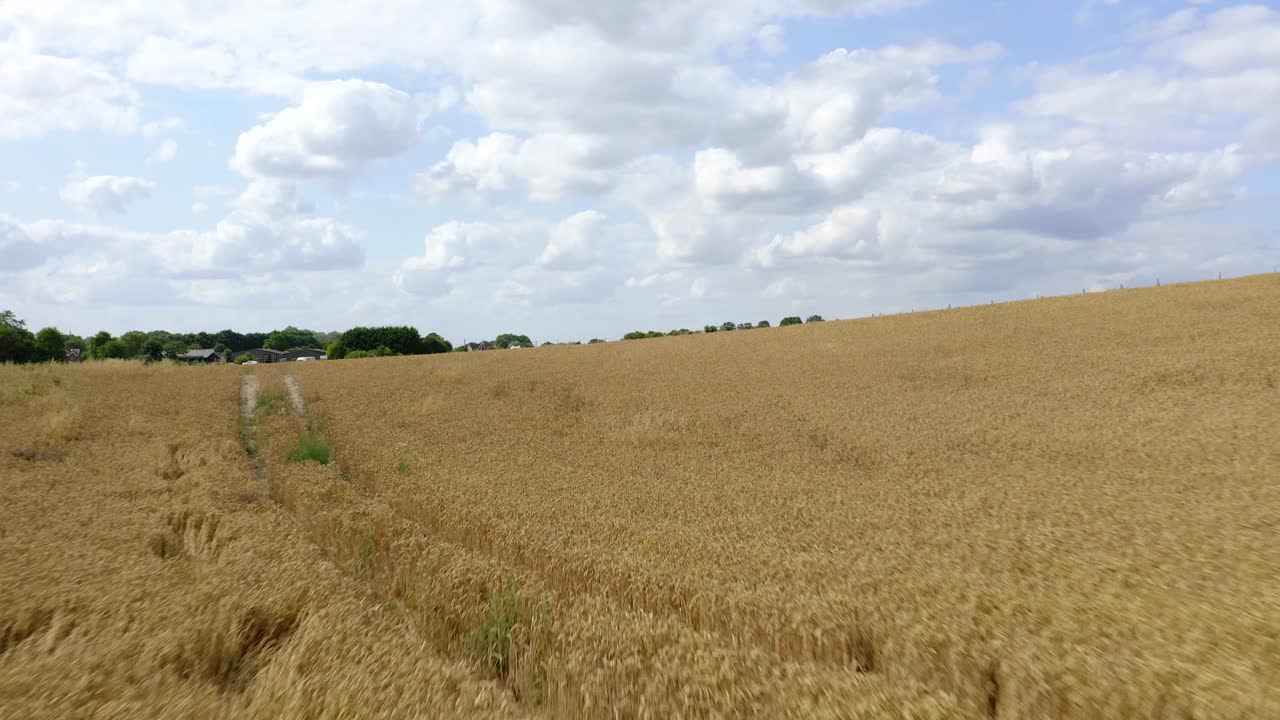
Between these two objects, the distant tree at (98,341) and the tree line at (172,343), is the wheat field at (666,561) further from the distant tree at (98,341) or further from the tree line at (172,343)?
the distant tree at (98,341)

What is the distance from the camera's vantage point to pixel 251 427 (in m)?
16.5

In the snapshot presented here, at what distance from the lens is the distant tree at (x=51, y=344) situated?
56125 mm

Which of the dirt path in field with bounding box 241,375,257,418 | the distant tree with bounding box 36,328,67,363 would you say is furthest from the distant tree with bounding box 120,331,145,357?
the dirt path in field with bounding box 241,375,257,418

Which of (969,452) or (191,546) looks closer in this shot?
(191,546)

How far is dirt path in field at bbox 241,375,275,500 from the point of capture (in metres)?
10.6

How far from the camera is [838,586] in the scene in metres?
4.83

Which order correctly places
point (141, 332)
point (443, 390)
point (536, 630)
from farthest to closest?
1. point (141, 332)
2. point (443, 390)
3. point (536, 630)

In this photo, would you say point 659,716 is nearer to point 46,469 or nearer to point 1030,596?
point 1030,596

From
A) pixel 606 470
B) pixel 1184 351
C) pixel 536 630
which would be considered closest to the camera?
pixel 536 630

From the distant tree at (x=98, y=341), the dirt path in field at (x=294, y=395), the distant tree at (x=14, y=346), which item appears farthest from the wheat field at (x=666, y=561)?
the distant tree at (x=98, y=341)

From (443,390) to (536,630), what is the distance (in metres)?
19.0

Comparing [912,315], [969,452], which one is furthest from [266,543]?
[912,315]

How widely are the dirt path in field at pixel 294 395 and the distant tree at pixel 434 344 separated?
44.2 metres

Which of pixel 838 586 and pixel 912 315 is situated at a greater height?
pixel 912 315
